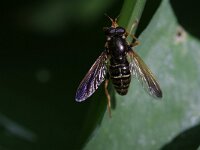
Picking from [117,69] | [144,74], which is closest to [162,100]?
[144,74]

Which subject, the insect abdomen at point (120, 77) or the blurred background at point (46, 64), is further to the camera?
the blurred background at point (46, 64)

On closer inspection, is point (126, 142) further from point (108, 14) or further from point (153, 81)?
point (108, 14)

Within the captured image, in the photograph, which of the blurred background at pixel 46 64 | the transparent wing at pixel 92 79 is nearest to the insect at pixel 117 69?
the transparent wing at pixel 92 79

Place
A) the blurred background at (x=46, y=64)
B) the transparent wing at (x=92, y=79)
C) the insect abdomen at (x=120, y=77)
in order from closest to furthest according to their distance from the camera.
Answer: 1. the insect abdomen at (x=120, y=77)
2. the transparent wing at (x=92, y=79)
3. the blurred background at (x=46, y=64)

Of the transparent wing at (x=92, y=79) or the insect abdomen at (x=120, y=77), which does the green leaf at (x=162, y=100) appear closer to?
the insect abdomen at (x=120, y=77)

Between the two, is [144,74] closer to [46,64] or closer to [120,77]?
[120,77]
